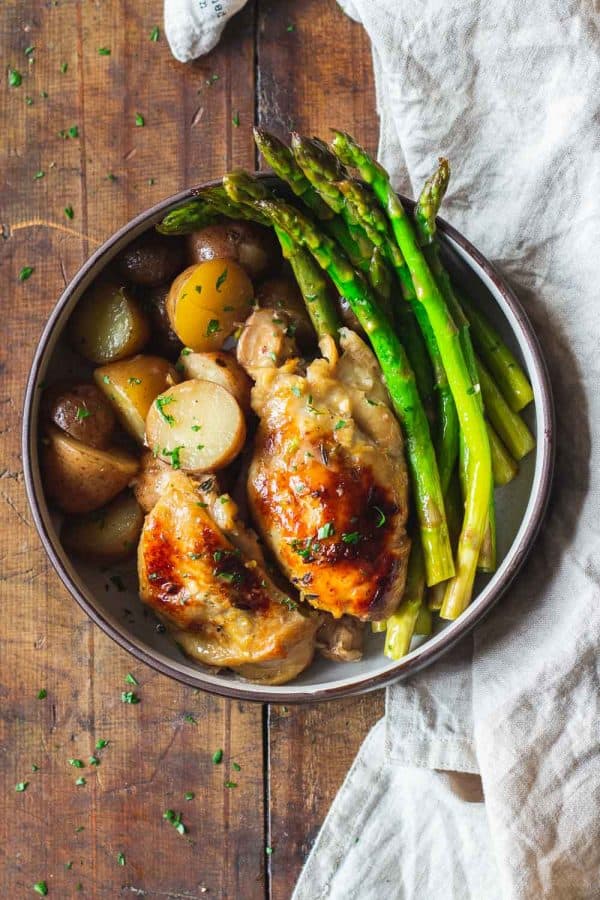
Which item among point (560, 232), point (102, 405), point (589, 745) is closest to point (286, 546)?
point (102, 405)

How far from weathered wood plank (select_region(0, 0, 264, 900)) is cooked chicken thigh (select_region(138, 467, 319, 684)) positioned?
51 centimetres

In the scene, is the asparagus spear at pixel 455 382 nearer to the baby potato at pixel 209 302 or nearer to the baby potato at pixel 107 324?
the baby potato at pixel 209 302

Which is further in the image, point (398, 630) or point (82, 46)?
point (82, 46)

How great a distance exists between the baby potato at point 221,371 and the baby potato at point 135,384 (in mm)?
74

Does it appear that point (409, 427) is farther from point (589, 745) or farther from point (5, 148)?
point (5, 148)

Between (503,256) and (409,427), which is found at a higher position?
(503,256)

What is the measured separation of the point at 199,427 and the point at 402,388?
59cm

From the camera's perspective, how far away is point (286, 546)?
8.37 feet

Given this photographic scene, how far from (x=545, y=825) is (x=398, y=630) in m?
0.70

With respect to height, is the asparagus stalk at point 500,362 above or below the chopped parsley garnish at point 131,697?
above

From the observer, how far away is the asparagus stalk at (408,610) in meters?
2.69

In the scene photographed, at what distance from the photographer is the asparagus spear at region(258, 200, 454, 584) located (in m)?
2.61

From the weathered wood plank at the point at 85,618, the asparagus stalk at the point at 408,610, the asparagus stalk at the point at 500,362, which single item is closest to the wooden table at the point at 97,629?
the weathered wood plank at the point at 85,618

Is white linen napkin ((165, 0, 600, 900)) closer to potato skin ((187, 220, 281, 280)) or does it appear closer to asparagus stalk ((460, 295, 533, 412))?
asparagus stalk ((460, 295, 533, 412))
